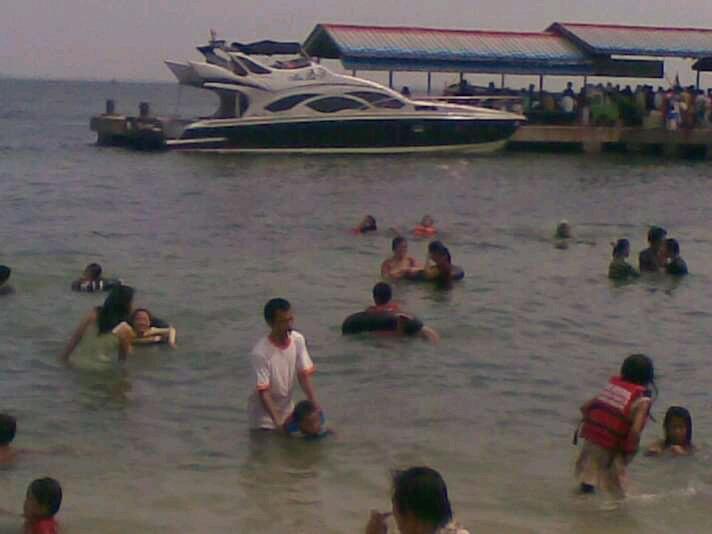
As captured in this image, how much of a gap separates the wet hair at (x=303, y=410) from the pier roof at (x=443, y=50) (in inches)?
1329

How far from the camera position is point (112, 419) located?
10.7 m

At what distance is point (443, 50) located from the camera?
1734 inches

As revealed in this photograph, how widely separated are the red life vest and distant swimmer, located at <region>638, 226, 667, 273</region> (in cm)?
1034

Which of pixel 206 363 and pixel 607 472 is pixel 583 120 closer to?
pixel 206 363

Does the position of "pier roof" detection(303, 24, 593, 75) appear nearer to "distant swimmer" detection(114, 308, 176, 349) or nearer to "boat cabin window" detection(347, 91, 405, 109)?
"boat cabin window" detection(347, 91, 405, 109)

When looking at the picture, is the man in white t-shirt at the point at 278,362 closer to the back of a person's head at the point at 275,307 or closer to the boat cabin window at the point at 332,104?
the back of a person's head at the point at 275,307

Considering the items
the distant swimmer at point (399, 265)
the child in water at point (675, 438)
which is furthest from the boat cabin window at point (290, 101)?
the child in water at point (675, 438)

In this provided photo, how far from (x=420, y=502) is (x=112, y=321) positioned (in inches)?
287

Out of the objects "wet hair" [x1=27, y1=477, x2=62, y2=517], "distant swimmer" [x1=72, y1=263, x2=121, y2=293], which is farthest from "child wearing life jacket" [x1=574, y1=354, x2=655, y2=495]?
"distant swimmer" [x1=72, y1=263, x2=121, y2=293]

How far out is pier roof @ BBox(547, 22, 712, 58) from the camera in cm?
4556

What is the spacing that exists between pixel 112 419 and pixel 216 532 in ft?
9.20

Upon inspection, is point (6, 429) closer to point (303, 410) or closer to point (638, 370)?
point (303, 410)

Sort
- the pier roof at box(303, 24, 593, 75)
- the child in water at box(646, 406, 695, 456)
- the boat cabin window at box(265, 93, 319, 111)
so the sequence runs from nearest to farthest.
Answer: the child in water at box(646, 406, 695, 456) → the boat cabin window at box(265, 93, 319, 111) → the pier roof at box(303, 24, 593, 75)

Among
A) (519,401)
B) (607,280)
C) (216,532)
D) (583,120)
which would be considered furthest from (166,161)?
(216,532)
